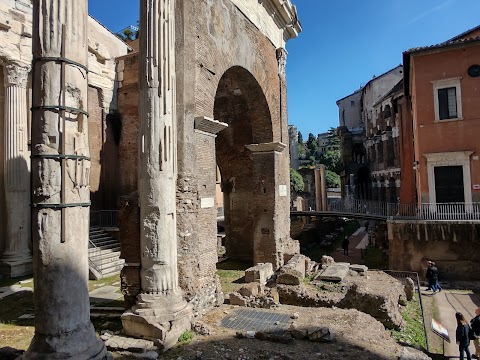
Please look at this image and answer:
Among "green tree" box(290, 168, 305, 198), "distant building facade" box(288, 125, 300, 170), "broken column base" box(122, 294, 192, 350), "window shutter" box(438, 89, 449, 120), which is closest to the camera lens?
"broken column base" box(122, 294, 192, 350)

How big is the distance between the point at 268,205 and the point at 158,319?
22.4 feet

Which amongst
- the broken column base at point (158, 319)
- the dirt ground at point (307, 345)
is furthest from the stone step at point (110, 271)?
the broken column base at point (158, 319)

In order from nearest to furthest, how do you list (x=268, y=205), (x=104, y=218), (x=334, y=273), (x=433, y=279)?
(x=334, y=273) < (x=268, y=205) < (x=433, y=279) < (x=104, y=218)

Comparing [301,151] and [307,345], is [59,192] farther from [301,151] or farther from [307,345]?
[301,151]

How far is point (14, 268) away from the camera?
11.6 m

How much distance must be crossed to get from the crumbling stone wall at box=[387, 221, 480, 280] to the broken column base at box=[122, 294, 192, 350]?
11.9m

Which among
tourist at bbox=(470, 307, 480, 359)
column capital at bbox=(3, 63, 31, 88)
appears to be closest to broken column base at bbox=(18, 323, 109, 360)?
tourist at bbox=(470, 307, 480, 359)

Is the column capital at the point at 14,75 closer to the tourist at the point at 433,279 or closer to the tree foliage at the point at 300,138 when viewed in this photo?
the tourist at the point at 433,279

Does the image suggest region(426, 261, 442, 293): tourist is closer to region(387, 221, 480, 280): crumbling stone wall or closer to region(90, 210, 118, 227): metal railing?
region(387, 221, 480, 280): crumbling stone wall

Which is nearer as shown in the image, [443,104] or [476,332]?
[476,332]

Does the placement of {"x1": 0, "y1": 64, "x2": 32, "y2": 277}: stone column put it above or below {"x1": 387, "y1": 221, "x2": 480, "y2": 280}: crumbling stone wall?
above

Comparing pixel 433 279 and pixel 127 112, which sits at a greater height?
pixel 127 112

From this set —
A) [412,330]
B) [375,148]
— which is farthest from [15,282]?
[375,148]

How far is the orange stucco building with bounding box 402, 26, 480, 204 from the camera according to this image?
1528cm
